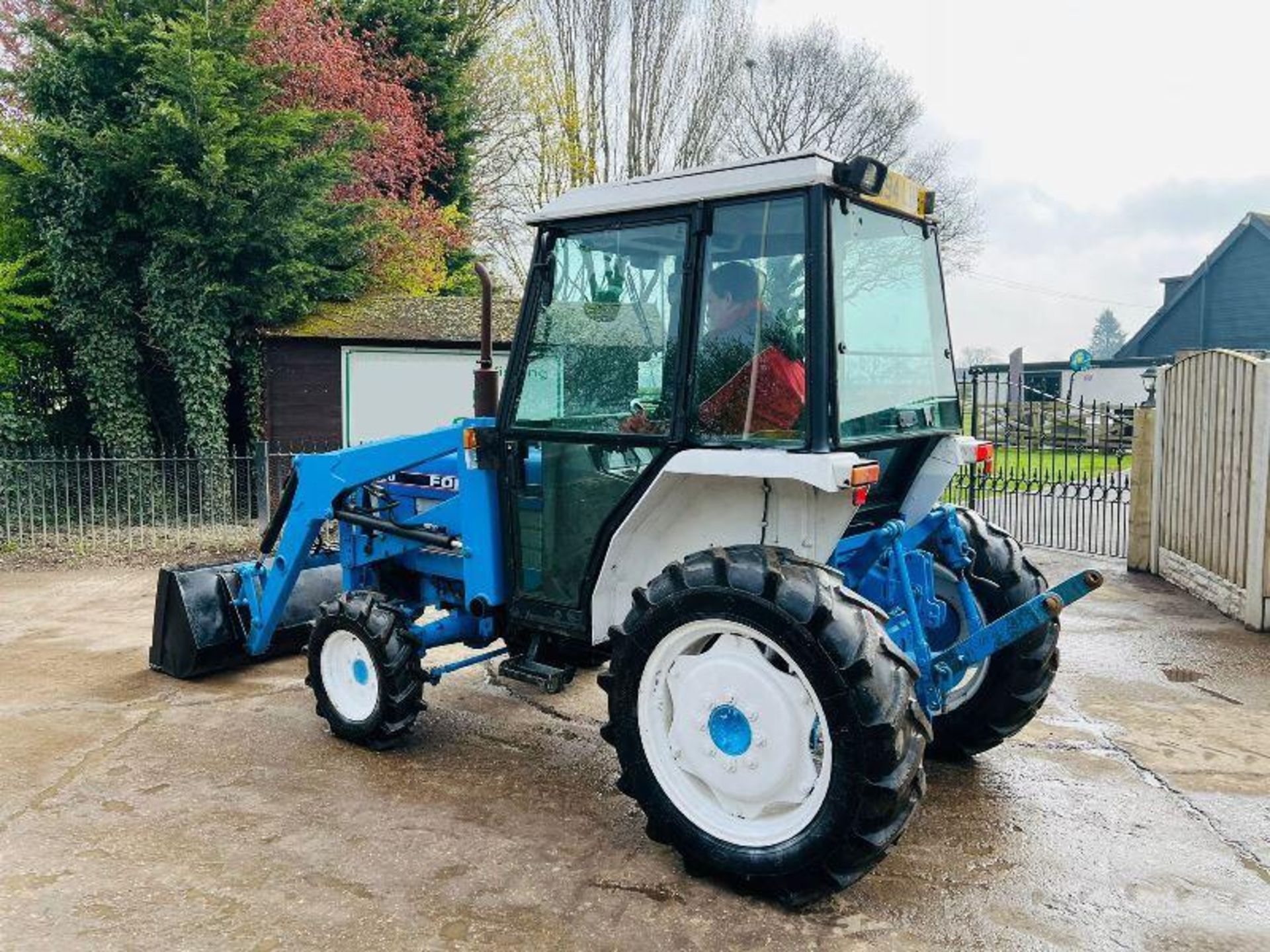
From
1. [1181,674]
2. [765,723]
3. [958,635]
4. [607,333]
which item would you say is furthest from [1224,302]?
[765,723]

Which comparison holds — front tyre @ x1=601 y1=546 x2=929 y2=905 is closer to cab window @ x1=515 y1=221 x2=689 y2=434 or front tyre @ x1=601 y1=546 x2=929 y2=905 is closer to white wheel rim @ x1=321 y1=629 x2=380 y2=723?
cab window @ x1=515 y1=221 x2=689 y2=434

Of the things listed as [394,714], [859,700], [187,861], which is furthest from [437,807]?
[859,700]

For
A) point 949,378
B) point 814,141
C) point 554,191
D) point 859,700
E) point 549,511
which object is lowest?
point 859,700

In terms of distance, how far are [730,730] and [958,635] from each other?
1463mm

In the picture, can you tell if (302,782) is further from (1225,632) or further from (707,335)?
→ (1225,632)

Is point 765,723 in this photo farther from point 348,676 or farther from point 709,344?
point 348,676

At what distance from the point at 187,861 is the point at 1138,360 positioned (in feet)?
98.6

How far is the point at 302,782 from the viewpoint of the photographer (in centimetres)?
426

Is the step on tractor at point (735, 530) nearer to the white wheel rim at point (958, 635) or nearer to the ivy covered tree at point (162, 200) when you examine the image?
the white wheel rim at point (958, 635)

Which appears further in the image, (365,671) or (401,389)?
(401,389)

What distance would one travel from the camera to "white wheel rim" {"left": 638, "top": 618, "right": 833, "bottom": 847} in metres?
3.21

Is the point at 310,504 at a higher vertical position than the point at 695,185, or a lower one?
lower

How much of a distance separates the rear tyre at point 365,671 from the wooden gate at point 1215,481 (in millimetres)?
5730

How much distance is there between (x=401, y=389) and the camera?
12586 millimetres
